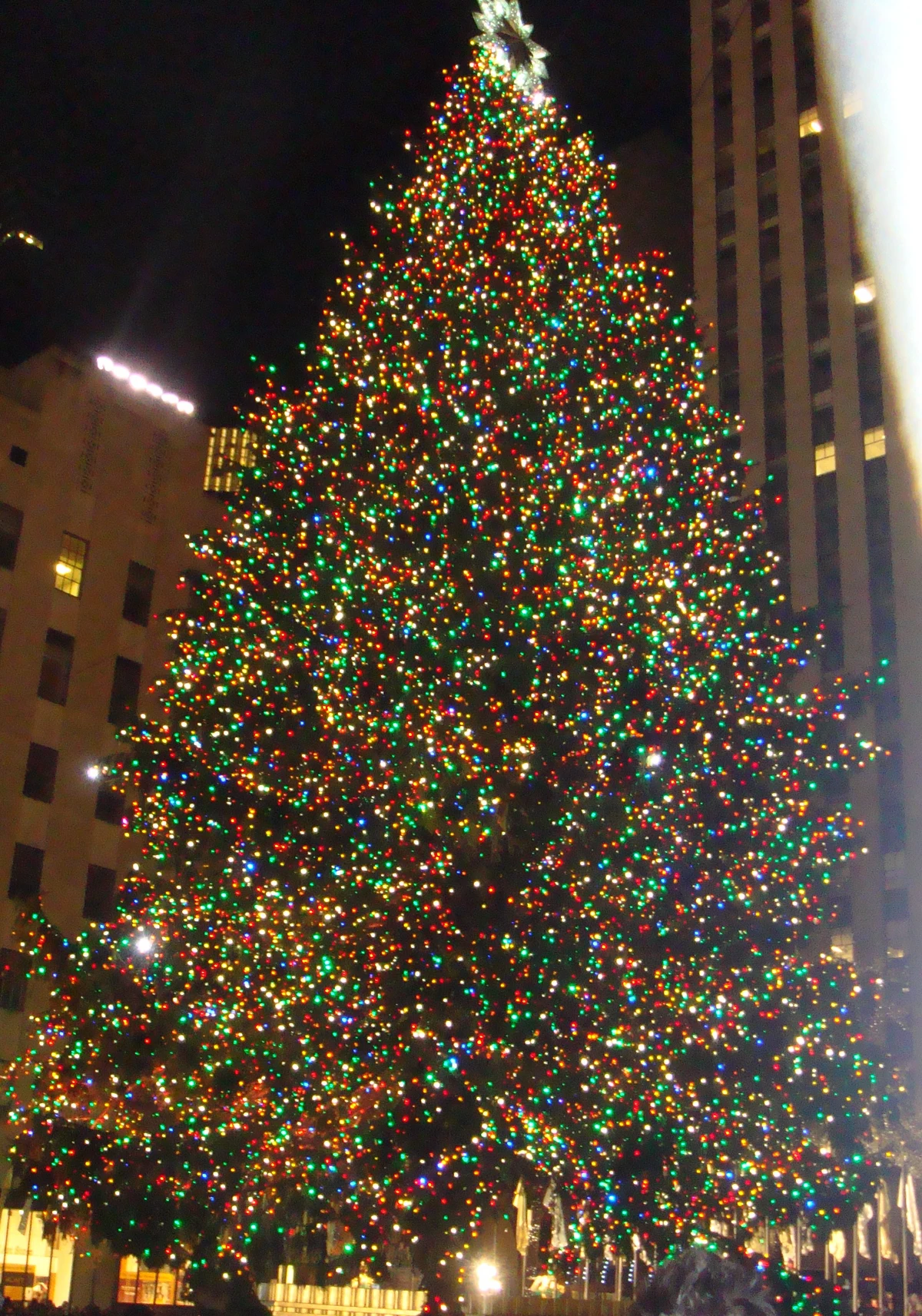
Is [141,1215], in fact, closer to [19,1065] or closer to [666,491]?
[19,1065]

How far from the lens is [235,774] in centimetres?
1435

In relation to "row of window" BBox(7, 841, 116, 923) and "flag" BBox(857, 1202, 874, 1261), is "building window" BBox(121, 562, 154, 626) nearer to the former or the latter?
"row of window" BBox(7, 841, 116, 923)

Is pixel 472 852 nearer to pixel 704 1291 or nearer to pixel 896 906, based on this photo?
pixel 704 1291

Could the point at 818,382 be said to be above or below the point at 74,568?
above

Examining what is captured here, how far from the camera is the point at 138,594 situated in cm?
3256

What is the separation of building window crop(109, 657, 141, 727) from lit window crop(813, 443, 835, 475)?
23814 millimetres

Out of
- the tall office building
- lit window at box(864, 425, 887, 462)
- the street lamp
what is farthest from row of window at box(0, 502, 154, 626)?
lit window at box(864, 425, 887, 462)

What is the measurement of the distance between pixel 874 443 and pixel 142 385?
23144mm

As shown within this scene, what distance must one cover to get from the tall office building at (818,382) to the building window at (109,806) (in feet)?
60.5

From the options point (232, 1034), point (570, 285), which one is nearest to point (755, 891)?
point (232, 1034)

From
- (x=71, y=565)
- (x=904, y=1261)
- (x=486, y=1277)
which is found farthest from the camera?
(x=904, y=1261)

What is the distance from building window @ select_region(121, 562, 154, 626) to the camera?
32.2 meters

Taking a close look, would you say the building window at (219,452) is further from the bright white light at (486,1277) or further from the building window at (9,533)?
the bright white light at (486,1277)

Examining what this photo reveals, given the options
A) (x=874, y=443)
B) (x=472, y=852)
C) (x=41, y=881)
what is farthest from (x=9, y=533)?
(x=874, y=443)
